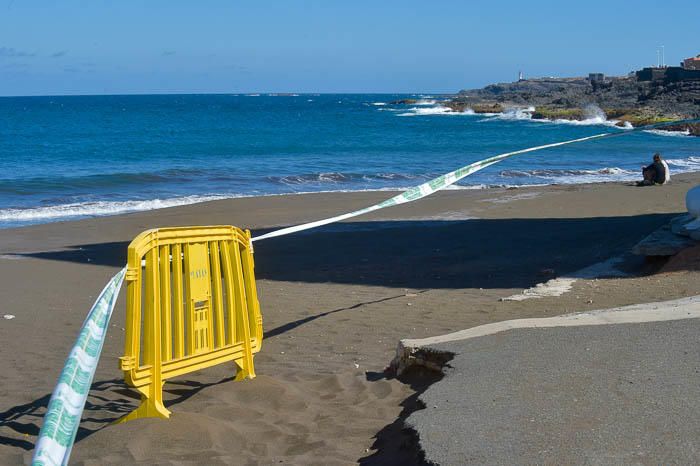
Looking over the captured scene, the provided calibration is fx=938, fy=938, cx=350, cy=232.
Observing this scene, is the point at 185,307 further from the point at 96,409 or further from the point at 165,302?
the point at 96,409

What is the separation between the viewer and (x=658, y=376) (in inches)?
201

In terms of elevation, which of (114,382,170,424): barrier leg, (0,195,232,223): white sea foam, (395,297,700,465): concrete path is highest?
(395,297,700,465): concrete path

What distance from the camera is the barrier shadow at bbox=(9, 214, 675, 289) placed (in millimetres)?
12297

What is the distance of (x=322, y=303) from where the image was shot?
1026 cm

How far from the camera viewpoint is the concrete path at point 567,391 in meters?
4.15

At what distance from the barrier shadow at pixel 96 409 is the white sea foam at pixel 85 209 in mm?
15610

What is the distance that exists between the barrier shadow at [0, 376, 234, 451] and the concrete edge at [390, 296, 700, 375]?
4.09 feet

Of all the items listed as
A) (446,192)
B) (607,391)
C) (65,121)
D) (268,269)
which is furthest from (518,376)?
(65,121)

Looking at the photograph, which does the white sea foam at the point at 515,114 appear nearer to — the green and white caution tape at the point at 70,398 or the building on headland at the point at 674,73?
the building on headland at the point at 674,73

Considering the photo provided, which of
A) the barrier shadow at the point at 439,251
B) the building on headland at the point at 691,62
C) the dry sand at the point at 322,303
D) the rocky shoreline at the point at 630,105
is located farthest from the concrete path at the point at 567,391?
the building on headland at the point at 691,62

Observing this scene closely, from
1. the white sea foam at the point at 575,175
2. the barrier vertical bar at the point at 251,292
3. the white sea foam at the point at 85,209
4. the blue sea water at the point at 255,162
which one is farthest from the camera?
the white sea foam at the point at 575,175

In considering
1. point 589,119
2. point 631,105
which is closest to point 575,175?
point 589,119

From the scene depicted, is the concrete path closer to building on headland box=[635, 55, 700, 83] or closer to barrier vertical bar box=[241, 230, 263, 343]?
barrier vertical bar box=[241, 230, 263, 343]

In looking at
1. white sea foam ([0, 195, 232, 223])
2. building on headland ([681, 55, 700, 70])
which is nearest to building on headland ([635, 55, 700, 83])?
building on headland ([681, 55, 700, 70])
